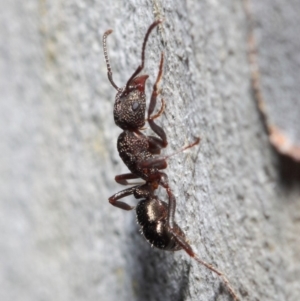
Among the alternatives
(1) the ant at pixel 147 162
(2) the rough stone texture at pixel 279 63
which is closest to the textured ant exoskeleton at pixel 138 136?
(1) the ant at pixel 147 162

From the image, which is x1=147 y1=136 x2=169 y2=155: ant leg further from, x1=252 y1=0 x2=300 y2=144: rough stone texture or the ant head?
x1=252 y1=0 x2=300 y2=144: rough stone texture

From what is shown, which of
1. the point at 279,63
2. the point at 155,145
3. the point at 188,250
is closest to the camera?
the point at 188,250

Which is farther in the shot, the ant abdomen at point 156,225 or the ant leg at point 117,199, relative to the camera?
the ant leg at point 117,199

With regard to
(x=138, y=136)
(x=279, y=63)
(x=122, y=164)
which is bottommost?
(x=122, y=164)

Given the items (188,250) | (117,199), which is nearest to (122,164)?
(117,199)

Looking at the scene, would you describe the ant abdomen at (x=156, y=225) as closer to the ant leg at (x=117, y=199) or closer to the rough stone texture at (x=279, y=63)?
the ant leg at (x=117, y=199)

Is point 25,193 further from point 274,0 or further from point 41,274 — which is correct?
point 274,0

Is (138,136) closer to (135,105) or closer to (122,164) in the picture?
(135,105)

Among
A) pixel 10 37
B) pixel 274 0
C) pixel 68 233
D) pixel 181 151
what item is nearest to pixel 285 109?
pixel 274 0
